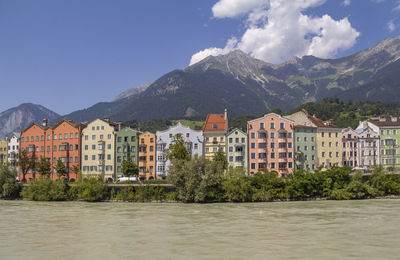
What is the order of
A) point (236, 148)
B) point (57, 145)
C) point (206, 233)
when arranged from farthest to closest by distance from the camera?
point (57, 145) → point (236, 148) → point (206, 233)

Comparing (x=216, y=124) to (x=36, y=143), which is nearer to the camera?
(x=216, y=124)

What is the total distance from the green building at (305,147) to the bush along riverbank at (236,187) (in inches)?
900

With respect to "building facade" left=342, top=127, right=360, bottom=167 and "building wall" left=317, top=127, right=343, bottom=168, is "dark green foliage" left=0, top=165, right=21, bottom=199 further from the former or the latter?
"building facade" left=342, top=127, right=360, bottom=167

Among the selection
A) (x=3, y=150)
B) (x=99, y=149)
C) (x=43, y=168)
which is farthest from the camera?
(x=3, y=150)

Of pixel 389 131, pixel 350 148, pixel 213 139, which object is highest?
pixel 389 131

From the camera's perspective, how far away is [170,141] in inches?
4198

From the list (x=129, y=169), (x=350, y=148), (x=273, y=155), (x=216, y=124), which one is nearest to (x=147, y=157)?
(x=129, y=169)

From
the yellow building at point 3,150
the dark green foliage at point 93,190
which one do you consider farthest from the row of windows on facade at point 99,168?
the yellow building at point 3,150

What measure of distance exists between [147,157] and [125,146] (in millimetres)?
7227

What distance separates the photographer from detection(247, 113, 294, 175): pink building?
102875 mm

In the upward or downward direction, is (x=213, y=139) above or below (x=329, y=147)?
above

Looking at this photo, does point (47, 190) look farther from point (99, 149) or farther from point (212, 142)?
point (212, 142)

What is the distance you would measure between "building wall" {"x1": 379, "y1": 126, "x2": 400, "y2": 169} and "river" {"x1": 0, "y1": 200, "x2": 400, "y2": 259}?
5839 cm

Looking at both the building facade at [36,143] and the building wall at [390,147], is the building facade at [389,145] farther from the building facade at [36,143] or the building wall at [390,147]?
the building facade at [36,143]
